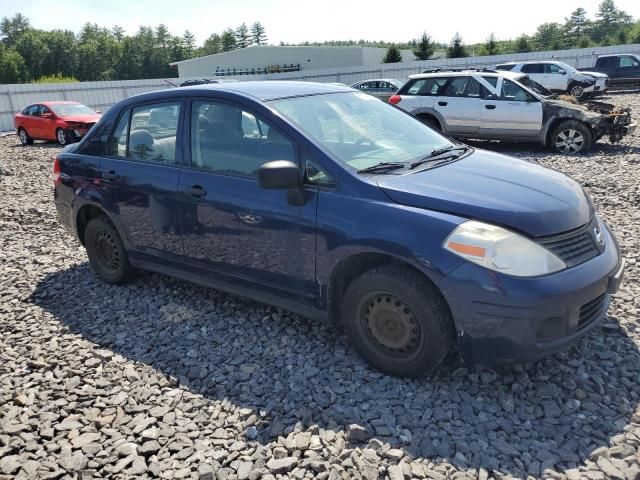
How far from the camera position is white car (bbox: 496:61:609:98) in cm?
2183

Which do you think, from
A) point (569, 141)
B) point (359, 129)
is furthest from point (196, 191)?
point (569, 141)

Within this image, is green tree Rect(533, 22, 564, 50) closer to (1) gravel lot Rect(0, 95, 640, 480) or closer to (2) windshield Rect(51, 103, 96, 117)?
(2) windshield Rect(51, 103, 96, 117)

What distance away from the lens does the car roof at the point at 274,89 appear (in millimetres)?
3943

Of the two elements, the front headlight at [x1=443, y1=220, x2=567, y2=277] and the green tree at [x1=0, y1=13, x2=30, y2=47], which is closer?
the front headlight at [x1=443, y1=220, x2=567, y2=277]

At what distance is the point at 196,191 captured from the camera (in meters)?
3.97

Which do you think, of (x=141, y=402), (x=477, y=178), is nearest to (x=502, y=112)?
(x=477, y=178)

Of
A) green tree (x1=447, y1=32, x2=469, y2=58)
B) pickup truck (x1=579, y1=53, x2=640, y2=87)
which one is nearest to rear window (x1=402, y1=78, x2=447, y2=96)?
pickup truck (x1=579, y1=53, x2=640, y2=87)

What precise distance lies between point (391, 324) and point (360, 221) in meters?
0.66

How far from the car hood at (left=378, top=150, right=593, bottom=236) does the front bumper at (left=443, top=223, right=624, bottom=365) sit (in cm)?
30

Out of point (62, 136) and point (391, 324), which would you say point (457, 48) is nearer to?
point (62, 136)

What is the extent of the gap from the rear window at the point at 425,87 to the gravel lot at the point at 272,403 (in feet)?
26.2

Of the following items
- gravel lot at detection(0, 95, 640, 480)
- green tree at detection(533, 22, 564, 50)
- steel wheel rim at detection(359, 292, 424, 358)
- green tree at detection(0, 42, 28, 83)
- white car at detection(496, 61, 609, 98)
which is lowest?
gravel lot at detection(0, 95, 640, 480)

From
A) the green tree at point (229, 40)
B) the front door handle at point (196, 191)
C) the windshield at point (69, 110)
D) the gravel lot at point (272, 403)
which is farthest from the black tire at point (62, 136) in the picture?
the green tree at point (229, 40)

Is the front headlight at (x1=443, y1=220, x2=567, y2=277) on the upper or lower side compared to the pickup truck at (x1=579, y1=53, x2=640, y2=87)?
lower
